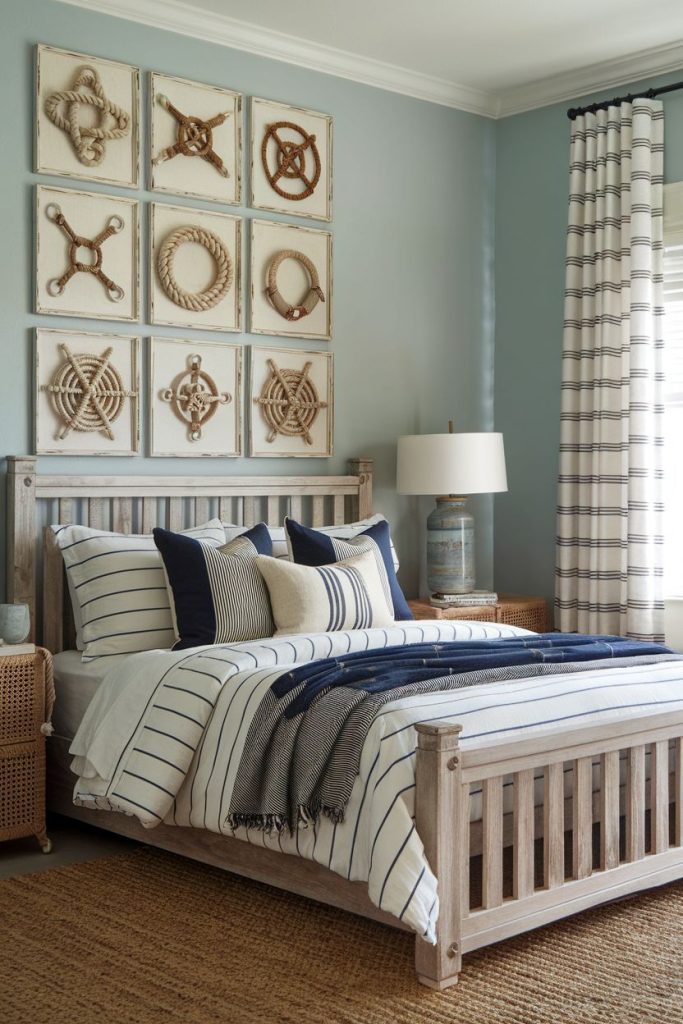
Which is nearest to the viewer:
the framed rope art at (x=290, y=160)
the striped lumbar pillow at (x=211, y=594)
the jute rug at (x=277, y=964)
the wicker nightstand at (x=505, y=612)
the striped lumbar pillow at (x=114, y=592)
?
the jute rug at (x=277, y=964)

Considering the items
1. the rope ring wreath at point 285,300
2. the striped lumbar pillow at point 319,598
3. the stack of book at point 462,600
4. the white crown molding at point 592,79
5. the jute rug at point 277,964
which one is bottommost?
the jute rug at point 277,964

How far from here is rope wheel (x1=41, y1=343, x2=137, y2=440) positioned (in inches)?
161

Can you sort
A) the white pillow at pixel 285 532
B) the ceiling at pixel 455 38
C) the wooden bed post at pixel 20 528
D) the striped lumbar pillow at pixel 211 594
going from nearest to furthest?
the striped lumbar pillow at pixel 211 594 → the wooden bed post at pixel 20 528 → the white pillow at pixel 285 532 → the ceiling at pixel 455 38

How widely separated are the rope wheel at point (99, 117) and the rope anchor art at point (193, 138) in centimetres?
18

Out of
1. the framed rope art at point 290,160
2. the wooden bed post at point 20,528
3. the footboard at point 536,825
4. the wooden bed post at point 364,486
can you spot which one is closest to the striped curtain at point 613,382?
the wooden bed post at point 364,486

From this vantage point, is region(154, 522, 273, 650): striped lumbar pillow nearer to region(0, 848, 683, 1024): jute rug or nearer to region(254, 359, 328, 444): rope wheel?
region(0, 848, 683, 1024): jute rug

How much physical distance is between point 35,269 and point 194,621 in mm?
1304

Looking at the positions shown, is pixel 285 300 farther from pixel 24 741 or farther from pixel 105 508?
pixel 24 741

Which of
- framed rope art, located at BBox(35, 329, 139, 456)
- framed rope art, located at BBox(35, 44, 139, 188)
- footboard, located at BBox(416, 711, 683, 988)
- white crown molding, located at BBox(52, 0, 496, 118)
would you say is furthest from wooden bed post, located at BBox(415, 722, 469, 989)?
white crown molding, located at BBox(52, 0, 496, 118)

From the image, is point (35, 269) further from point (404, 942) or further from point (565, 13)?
point (404, 942)

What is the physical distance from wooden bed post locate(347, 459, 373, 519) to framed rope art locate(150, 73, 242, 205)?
1116mm

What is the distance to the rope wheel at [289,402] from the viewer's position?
15.4 feet

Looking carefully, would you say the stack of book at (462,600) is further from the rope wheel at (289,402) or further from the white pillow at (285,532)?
the rope wheel at (289,402)

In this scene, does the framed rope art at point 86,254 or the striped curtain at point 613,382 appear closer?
the framed rope art at point 86,254
